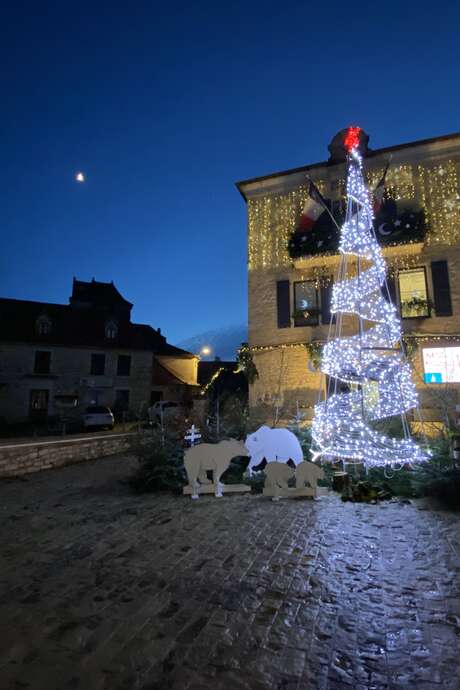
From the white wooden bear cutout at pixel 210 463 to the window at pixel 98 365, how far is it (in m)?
23.6

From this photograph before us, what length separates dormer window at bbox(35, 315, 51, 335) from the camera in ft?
93.7

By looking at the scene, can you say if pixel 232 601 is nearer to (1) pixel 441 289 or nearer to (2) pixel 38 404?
(1) pixel 441 289

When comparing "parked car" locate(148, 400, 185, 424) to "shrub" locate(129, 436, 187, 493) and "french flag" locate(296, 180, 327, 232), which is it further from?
"french flag" locate(296, 180, 327, 232)

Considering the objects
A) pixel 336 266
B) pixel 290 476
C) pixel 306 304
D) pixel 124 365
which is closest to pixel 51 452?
pixel 290 476

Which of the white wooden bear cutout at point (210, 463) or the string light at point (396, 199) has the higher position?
the string light at point (396, 199)

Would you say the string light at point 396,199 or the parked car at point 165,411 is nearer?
the parked car at point 165,411

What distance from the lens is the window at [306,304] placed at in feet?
48.5

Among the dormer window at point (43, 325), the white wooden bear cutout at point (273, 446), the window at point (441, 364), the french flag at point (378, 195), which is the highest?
the french flag at point (378, 195)

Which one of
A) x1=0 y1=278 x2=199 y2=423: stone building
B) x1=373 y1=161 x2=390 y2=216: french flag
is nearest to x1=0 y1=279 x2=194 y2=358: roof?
x1=0 y1=278 x2=199 y2=423: stone building

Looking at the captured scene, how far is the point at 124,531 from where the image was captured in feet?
16.9

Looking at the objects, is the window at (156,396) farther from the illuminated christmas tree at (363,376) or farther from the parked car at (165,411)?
the illuminated christmas tree at (363,376)

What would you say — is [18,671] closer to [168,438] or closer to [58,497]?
[58,497]

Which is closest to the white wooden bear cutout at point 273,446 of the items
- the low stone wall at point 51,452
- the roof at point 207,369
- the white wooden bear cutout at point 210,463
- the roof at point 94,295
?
the white wooden bear cutout at point 210,463

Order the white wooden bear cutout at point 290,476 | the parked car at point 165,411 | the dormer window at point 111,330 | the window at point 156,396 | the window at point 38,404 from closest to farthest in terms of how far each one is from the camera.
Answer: the white wooden bear cutout at point 290,476 → the parked car at point 165,411 → the window at point 38,404 → the window at point 156,396 → the dormer window at point 111,330
